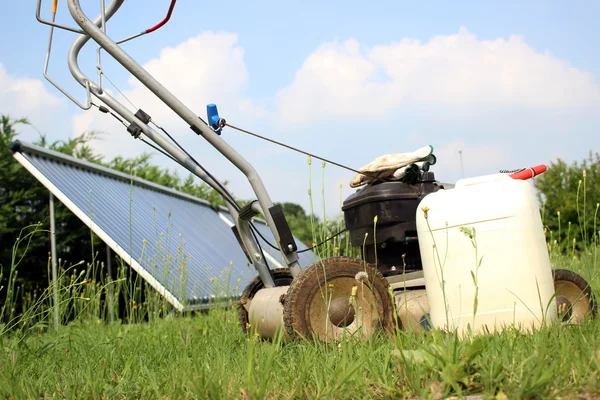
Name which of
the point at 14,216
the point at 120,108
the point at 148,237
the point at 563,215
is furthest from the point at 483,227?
the point at 563,215

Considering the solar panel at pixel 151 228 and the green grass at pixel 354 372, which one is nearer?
the green grass at pixel 354 372

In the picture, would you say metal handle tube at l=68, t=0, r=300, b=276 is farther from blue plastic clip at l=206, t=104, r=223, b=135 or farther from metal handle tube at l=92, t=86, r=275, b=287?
metal handle tube at l=92, t=86, r=275, b=287

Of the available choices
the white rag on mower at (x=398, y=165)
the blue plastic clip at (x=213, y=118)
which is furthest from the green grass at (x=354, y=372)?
the blue plastic clip at (x=213, y=118)

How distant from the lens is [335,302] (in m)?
3.11

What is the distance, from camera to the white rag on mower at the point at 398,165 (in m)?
3.59

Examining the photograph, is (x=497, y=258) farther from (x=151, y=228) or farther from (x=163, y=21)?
(x=151, y=228)

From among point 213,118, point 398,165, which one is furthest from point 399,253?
point 213,118

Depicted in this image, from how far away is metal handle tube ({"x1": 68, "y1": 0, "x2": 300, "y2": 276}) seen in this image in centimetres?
353

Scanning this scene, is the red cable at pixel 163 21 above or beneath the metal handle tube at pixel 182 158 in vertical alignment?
above

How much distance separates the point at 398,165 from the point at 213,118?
972 millimetres

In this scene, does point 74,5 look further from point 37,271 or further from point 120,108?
point 37,271

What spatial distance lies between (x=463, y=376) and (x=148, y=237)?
4958mm

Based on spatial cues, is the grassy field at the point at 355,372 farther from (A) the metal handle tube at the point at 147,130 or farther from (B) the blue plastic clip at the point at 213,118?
(B) the blue plastic clip at the point at 213,118

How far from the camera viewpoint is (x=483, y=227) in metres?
2.82
